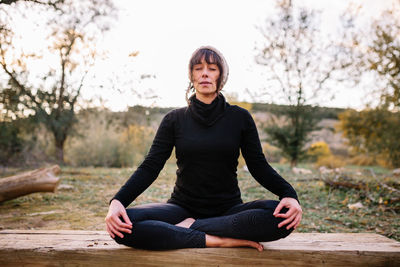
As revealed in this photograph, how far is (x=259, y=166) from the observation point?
1.99m

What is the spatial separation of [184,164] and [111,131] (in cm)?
1010

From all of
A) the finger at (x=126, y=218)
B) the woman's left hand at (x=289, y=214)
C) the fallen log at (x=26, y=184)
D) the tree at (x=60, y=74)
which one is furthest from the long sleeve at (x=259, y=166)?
the tree at (x=60, y=74)

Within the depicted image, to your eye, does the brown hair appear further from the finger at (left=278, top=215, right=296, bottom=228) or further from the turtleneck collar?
the finger at (left=278, top=215, right=296, bottom=228)

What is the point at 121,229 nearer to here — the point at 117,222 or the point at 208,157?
the point at 117,222

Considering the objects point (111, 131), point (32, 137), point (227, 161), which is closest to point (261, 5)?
point (111, 131)

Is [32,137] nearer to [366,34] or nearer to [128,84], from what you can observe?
[128,84]

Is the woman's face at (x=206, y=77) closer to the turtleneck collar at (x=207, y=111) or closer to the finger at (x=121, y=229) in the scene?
the turtleneck collar at (x=207, y=111)

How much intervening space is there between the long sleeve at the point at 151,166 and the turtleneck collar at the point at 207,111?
7.3 inches

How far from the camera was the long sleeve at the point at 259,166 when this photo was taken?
1854mm

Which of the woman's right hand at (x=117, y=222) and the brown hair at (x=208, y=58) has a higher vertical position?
the brown hair at (x=208, y=58)

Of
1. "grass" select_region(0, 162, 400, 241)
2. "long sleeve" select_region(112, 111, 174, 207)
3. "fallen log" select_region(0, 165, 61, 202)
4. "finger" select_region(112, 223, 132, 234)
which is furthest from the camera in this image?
"fallen log" select_region(0, 165, 61, 202)

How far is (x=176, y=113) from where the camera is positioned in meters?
2.17

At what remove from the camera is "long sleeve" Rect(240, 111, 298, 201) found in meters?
1.85

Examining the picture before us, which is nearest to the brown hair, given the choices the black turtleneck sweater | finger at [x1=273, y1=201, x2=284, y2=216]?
the black turtleneck sweater
